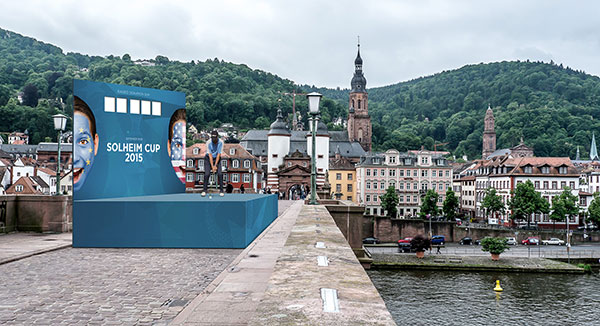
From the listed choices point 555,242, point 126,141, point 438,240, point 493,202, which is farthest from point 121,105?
point 493,202

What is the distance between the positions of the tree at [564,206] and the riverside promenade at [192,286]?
6763cm

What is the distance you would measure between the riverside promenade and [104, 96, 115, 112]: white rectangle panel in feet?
14.0

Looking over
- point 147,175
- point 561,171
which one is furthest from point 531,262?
point 147,175

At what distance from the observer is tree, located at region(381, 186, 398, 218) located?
79375 mm

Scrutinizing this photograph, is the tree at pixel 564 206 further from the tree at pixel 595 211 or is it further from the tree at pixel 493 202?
the tree at pixel 493 202

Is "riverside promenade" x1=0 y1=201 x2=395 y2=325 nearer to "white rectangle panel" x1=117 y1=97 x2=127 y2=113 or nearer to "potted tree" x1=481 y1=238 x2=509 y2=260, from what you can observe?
"white rectangle panel" x1=117 y1=97 x2=127 y2=113

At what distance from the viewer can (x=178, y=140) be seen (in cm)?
1802

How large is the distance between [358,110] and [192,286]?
115 metres

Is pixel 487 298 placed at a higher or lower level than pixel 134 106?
lower

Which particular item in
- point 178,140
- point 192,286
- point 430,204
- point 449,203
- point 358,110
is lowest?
point 430,204

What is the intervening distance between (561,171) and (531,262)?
3007cm

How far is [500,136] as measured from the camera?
17950 centimetres

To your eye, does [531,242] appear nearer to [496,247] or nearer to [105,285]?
[496,247]

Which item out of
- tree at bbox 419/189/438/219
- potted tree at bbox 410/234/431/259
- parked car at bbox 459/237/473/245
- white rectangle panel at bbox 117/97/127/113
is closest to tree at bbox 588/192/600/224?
parked car at bbox 459/237/473/245
